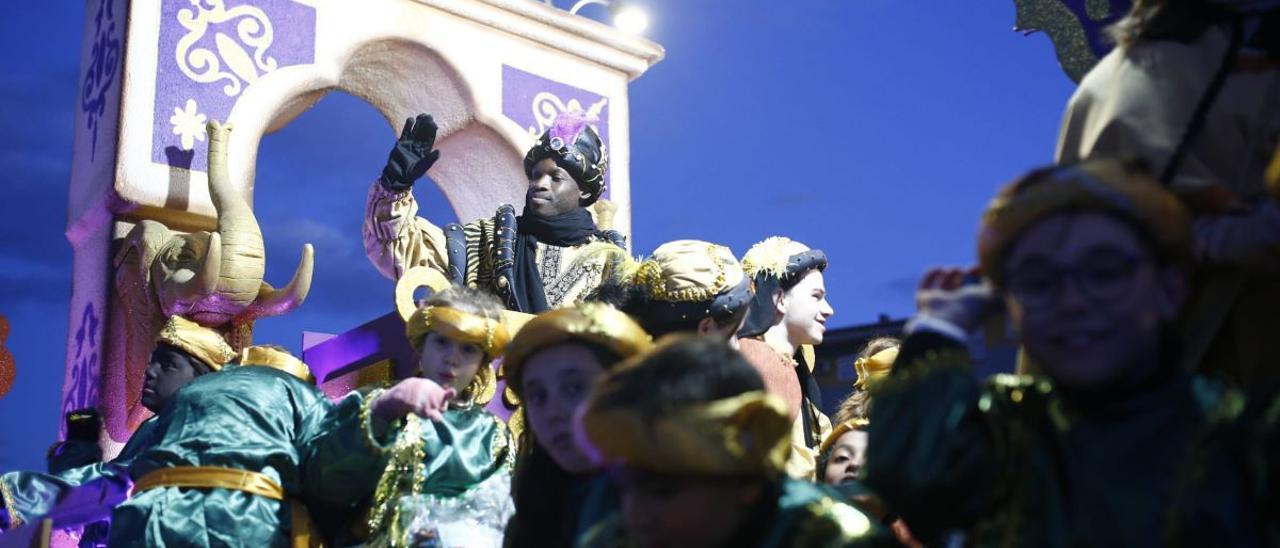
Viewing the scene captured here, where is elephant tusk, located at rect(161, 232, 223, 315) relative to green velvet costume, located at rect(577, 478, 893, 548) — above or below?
above

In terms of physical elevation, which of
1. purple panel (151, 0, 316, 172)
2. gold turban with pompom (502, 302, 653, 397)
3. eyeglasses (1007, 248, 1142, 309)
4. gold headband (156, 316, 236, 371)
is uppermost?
purple panel (151, 0, 316, 172)

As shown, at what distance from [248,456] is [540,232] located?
1.71 metres

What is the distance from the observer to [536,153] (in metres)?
5.25

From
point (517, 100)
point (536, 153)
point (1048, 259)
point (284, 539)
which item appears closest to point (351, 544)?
point (284, 539)

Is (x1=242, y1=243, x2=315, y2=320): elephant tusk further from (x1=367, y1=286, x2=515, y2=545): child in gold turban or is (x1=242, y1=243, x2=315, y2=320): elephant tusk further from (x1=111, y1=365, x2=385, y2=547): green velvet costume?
(x1=367, y1=286, x2=515, y2=545): child in gold turban

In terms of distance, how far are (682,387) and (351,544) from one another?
2.23 meters

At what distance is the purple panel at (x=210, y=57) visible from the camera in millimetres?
6141

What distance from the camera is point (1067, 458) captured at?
162 centimetres

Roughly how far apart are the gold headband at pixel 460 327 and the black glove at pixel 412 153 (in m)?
1.81

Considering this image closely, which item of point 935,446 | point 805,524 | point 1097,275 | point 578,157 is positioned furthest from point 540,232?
point 1097,275

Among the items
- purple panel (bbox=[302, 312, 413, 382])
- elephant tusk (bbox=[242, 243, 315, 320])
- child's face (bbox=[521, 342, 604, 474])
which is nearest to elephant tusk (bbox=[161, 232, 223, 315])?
elephant tusk (bbox=[242, 243, 315, 320])

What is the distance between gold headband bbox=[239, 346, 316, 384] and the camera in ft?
14.5

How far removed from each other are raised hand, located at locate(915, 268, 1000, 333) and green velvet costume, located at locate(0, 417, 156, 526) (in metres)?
3.30

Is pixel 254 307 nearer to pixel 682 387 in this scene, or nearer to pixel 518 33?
pixel 518 33
